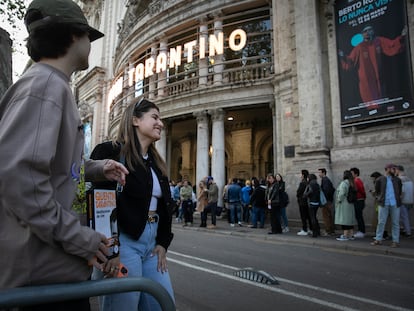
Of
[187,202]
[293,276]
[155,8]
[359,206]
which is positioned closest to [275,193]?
[359,206]

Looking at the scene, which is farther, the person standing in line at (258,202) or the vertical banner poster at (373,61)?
the person standing in line at (258,202)

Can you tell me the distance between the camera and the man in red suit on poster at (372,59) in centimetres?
1113

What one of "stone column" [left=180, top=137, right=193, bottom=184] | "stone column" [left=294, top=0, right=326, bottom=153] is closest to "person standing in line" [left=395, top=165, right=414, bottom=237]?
"stone column" [left=294, top=0, right=326, bottom=153]

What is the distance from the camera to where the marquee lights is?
55.1 feet

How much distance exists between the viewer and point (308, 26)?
13695 mm

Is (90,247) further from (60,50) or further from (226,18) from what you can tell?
(226,18)

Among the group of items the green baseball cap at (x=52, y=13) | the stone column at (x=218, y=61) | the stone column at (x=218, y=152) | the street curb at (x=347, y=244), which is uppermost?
the stone column at (x=218, y=61)

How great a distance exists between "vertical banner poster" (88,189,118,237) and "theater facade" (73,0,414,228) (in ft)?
15.7

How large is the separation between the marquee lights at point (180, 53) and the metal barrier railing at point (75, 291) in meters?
16.6

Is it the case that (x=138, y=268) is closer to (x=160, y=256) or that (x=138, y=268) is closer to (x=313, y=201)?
(x=160, y=256)

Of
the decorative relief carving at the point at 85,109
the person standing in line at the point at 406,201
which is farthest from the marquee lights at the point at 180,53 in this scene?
the decorative relief carving at the point at 85,109

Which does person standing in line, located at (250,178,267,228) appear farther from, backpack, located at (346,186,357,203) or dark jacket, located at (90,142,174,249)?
dark jacket, located at (90,142,174,249)

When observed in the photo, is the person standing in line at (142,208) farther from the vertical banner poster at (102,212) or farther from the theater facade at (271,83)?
the theater facade at (271,83)

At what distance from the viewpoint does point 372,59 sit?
452 inches
